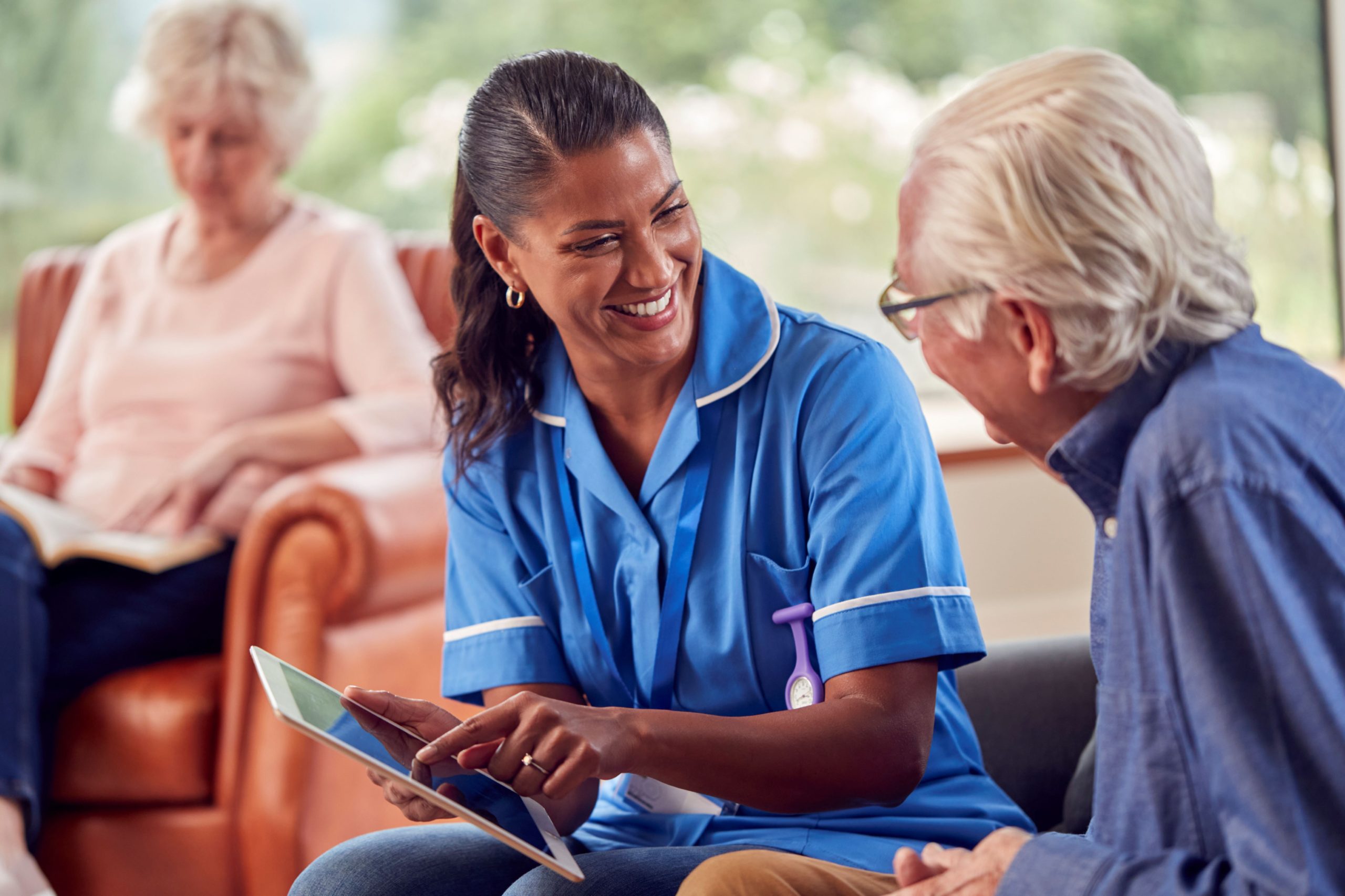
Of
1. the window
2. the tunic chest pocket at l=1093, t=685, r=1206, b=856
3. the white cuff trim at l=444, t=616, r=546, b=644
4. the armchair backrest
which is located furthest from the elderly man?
the window

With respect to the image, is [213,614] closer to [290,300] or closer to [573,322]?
[290,300]

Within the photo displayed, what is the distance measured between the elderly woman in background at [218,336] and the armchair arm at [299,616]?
152mm

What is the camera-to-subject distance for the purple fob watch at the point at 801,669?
44.4 inches

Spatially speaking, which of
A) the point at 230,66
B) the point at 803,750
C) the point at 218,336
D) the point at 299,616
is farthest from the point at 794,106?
the point at 803,750

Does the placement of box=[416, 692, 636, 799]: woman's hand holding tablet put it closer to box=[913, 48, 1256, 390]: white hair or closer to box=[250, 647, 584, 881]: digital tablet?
box=[250, 647, 584, 881]: digital tablet

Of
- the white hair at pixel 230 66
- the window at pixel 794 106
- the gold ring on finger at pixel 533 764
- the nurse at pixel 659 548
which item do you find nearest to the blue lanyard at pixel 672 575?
the nurse at pixel 659 548

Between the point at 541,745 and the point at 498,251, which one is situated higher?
the point at 498,251

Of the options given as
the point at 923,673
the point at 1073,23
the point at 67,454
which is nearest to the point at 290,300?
the point at 67,454

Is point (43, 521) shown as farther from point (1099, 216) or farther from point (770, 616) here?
point (1099, 216)

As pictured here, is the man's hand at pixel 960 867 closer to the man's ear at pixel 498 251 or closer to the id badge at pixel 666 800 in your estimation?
the id badge at pixel 666 800

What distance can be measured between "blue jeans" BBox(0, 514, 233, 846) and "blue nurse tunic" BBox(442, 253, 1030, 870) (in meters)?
0.87

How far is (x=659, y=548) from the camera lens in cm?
121

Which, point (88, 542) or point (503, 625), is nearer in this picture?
point (503, 625)

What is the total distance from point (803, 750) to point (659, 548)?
259mm
